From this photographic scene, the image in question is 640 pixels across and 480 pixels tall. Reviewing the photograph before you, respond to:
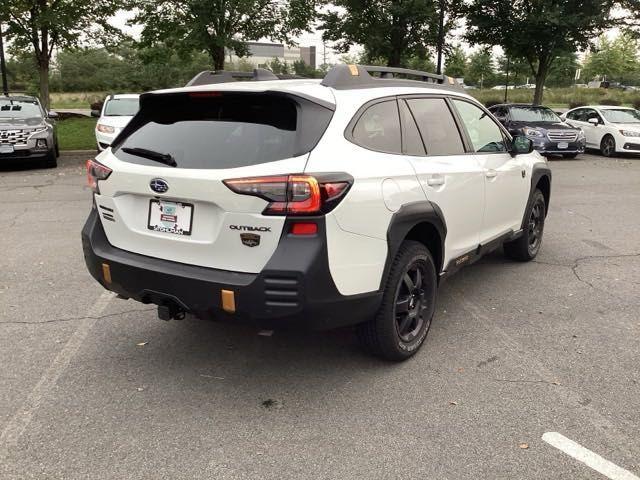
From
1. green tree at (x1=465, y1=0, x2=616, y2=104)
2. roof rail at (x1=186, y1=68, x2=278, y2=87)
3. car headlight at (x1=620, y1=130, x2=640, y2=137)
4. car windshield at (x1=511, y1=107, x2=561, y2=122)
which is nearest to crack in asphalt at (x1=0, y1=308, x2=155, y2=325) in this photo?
roof rail at (x1=186, y1=68, x2=278, y2=87)

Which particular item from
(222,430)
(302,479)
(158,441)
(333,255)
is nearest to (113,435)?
(158,441)

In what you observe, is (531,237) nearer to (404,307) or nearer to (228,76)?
(404,307)

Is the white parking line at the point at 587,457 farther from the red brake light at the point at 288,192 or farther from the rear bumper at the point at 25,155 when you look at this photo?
the rear bumper at the point at 25,155

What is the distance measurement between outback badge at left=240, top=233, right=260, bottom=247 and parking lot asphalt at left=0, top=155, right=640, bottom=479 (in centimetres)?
92

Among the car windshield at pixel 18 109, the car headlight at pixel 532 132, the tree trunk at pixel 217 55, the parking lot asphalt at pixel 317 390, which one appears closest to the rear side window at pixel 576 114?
the car headlight at pixel 532 132

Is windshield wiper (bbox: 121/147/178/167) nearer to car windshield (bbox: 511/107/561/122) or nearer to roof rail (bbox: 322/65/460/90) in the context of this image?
roof rail (bbox: 322/65/460/90)

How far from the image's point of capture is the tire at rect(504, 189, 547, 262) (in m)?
5.64

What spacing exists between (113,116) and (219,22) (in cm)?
569

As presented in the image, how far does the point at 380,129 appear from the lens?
3430 millimetres

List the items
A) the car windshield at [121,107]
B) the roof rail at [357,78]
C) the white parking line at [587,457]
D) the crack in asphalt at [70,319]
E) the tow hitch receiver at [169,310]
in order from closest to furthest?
1. the white parking line at [587,457]
2. the tow hitch receiver at [169,310]
3. the roof rail at [357,78]
4. the crack in asphalt at [70,319]
5. the car windshield at [121,107]

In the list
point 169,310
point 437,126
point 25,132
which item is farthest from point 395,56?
→ point 169,310

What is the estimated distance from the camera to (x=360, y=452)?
107 inches

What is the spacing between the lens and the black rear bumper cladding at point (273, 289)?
2775 mm

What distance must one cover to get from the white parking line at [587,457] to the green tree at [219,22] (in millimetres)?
16019
